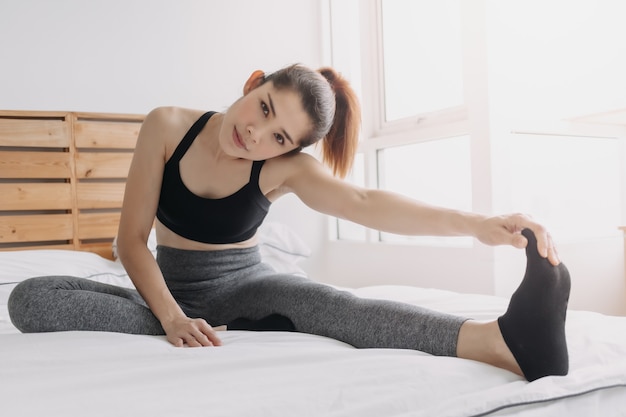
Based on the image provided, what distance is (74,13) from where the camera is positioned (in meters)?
2.90

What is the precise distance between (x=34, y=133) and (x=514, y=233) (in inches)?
93.0

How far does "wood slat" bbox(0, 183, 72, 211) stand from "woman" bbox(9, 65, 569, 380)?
1.41 meters

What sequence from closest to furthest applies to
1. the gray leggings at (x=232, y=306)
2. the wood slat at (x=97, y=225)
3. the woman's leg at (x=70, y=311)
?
the gray leggings at (x=232, y=306)
the woman's leg at (x=70, y=311)
the wood slat at (x=97, y=225)

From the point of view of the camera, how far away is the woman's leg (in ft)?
3.76

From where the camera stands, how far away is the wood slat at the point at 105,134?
9.09 ft

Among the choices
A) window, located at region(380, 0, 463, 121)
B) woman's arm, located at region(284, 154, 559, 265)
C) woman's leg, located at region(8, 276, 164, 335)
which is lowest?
woman's leg, located at region(8, 276, 164, 335)

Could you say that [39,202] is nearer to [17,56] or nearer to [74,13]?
[17,56]

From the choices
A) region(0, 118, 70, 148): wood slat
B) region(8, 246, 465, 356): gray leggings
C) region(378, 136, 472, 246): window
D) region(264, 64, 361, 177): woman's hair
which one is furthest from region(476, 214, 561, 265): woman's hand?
region(0, 118, 70, 148): wood slat

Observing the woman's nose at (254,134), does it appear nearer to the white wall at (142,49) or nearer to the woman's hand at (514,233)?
the woman's hand at (514,233)

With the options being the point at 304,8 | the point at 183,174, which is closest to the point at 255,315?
the point at 183,174

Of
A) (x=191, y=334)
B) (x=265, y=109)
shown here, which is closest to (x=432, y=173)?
(x=265, y=109)

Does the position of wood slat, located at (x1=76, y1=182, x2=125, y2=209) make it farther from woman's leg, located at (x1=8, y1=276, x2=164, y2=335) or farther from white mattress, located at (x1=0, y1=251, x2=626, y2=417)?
white mattress, located at (x1=0, y1=251, x2=626, y2=417)

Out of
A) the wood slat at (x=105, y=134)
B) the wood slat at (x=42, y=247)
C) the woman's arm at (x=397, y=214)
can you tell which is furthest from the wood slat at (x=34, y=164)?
the woman's arm at (x=397, y=214)

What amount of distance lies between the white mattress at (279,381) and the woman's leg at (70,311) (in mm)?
82
